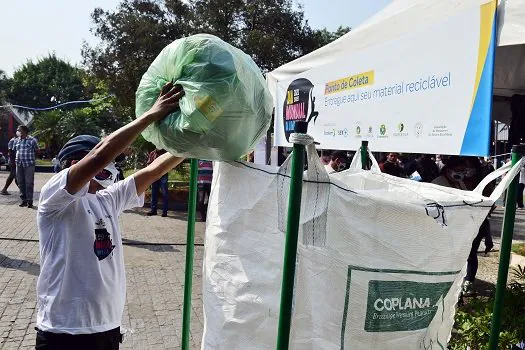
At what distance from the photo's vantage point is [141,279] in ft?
19.2

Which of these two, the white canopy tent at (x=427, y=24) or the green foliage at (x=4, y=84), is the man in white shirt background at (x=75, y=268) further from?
the green foliage at (x=4, y=84)

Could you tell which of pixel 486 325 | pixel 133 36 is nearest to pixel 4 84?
pixel 133 36

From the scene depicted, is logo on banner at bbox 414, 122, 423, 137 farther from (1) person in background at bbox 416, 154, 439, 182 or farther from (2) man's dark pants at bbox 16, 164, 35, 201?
(2) man's dark pants at bbox 16, 164, 35, 201

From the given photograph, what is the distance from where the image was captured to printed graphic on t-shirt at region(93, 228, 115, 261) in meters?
2.21

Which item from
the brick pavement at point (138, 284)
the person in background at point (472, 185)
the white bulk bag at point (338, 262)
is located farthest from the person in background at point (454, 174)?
the white bulk bag at point (338, 262)

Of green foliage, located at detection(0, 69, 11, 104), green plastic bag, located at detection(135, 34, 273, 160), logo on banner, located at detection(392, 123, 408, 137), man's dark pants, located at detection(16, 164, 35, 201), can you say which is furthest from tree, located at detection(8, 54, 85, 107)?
green plastic bag, located at detection(135, 34, 273, 160)

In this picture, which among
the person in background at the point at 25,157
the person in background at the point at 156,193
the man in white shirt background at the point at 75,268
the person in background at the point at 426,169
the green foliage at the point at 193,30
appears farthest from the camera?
the green foliage at the point at 193,30

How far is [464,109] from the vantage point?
2.62 m

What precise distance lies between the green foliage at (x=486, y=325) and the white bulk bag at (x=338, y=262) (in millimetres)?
1609

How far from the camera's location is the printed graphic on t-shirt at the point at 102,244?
2.21m

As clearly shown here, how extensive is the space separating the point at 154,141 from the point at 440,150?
1761mm

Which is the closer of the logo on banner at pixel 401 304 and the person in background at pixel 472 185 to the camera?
the logo on banner at pixel 401 304

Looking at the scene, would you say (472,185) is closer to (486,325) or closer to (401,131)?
(486,325)


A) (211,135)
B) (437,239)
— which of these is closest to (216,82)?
(211,135)
